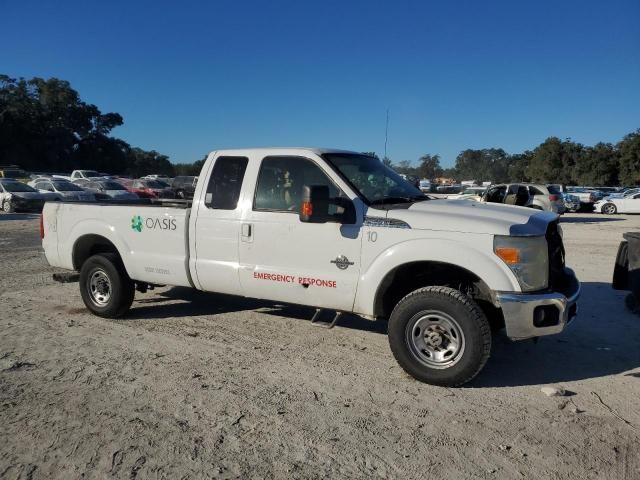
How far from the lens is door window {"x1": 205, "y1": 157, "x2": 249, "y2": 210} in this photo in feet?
17.7

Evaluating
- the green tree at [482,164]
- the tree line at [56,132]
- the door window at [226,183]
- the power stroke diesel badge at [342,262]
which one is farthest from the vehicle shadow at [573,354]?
the green tree at [482,164]

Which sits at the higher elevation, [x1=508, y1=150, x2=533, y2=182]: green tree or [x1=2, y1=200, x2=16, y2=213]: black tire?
[x1=508, y1=150, x2=533, y2=182]: green tree

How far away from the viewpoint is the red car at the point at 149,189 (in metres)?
30.7

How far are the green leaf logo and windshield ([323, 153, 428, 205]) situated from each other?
2359 millimetres

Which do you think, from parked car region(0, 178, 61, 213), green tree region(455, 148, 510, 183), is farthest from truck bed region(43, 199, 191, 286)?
green tree region(455, 148, 510, 183)

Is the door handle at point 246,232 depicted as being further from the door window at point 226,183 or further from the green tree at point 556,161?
the green tree at point 556,161

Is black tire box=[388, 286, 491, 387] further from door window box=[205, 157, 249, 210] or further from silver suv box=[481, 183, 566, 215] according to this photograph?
silver suv box=[481, 183, 566, 215]

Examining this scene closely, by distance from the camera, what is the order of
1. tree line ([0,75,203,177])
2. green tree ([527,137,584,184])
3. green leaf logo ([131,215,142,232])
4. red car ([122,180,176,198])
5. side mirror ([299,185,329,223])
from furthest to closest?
tree line ([0,75,203,177]) → green tree ([527,137,584,184]) → red car ([122,180,176,198]) → green leaf logo ([131,215,142,232]) → side mirror ([299,185,329,223])

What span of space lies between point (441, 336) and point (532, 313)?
0.75 metres

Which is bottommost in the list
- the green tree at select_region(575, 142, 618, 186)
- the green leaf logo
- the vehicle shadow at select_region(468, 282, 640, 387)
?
the vehicle shadow at select_region(468, 282, 640, 387)

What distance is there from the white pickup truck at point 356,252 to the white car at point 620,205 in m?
28.9

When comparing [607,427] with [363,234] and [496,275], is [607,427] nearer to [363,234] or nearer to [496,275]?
[496,275]

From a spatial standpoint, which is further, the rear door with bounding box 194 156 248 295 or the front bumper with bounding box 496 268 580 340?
the rear door with bounding box 194 156 248 295

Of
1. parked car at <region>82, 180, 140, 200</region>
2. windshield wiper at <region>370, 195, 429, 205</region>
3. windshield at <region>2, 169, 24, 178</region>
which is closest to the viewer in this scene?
windshield wiper at <region>370, 195, 429, 205</region>
